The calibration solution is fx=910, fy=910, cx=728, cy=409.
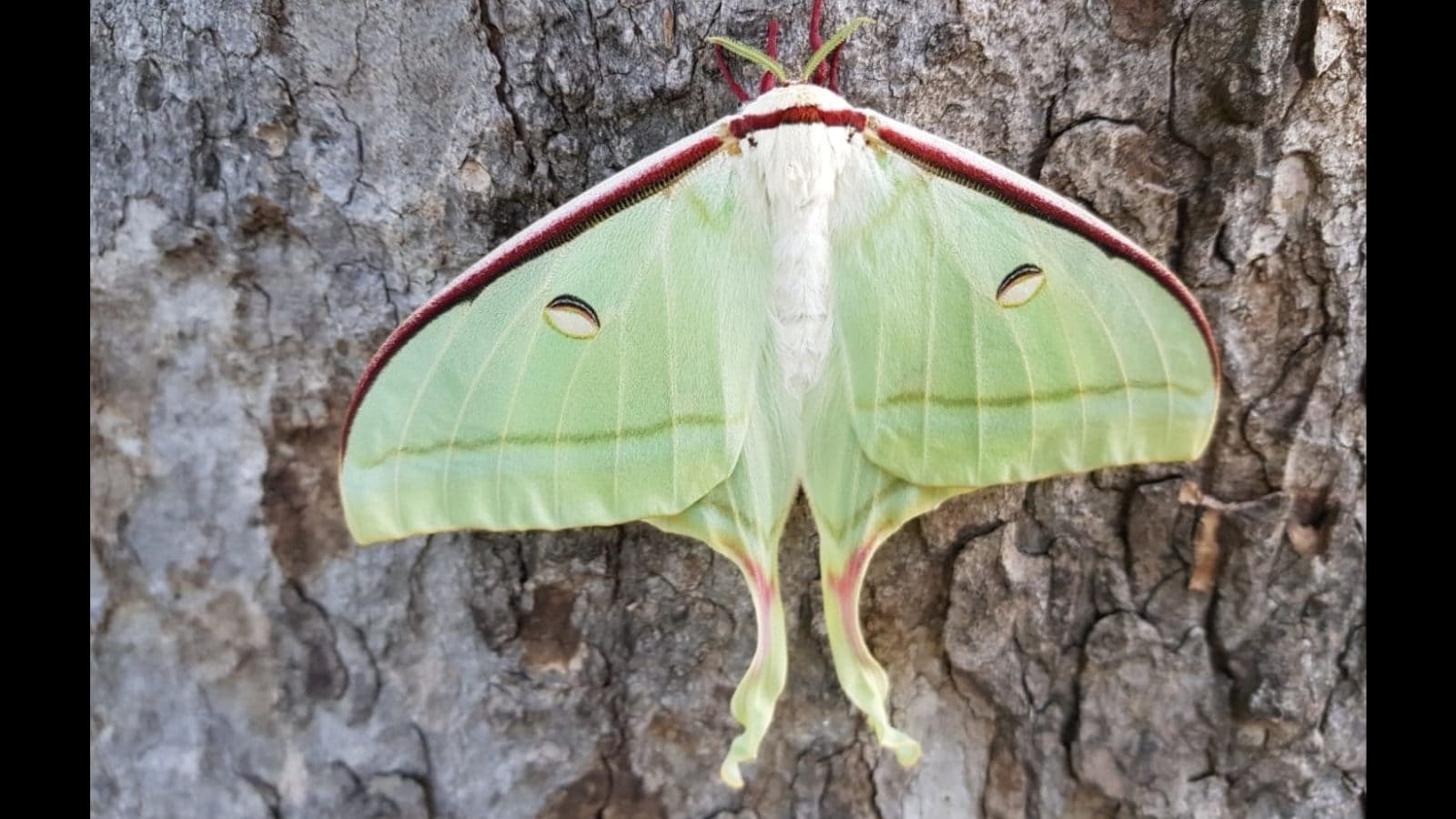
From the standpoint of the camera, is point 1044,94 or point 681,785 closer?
point 1044,94

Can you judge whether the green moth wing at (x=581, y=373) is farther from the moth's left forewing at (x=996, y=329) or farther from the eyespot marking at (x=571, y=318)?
the moth's left forewing at (x=996, y=329)

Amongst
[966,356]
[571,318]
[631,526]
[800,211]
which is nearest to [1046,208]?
[966,356]

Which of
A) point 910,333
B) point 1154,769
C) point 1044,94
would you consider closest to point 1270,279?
point 1044,94

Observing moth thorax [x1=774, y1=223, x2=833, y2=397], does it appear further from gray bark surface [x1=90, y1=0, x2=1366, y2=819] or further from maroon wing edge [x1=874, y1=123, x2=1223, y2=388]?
gray bark surface [x1=90, y1=0, x2=1366, y2=819]

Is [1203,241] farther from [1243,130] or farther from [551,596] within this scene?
[551,596]

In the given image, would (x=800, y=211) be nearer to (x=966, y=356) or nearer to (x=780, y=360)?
(x=780, y=360)

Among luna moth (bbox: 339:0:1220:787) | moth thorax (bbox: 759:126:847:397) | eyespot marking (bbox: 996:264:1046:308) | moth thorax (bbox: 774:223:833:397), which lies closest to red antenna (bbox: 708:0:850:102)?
luna moth (bbox: 339:0:1220:787)
